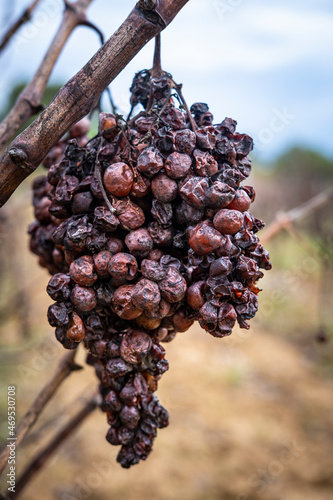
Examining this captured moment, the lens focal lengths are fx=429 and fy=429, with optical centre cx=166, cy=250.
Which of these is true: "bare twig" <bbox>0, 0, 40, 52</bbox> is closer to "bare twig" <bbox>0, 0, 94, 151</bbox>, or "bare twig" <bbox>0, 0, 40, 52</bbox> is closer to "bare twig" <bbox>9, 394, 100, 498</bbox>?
"bare twig" <bbox>0, 0, 94, 151</bbox>

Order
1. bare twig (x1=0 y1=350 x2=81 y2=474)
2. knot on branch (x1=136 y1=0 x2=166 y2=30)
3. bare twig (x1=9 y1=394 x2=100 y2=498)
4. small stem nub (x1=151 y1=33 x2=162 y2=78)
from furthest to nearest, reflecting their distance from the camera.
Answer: bare twig (x1=9 y1=394 x2=100 y2=498), bare twig (x1=0 y1=350 x2=81 y2=474), small stem nub (x1=151 y1=33 x2=162 y2=78), knot on branch (x1=136 y1=0 x2=166 y2=30)

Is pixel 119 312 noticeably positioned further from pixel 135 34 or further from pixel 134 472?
pixel 134 472

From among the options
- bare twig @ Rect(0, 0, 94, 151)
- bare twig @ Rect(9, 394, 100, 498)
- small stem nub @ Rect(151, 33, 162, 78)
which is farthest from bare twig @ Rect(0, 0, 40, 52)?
bare twig @ Rect(9, 394, 100, 498)

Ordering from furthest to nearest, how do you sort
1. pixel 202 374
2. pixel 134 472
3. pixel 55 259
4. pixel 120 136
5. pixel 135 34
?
pixel 202 374
pixel 134 472
pixel 55 259
pixel 120 136
pixel 135 34

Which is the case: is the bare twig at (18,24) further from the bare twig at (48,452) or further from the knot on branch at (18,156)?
the bare twig at (48,452)

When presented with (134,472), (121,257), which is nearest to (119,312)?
(121,257)

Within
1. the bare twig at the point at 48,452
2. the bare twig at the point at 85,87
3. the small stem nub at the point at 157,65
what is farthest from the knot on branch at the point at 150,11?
the bare twig at the point at 48,452
